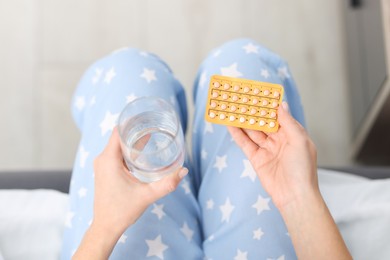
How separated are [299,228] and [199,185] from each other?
0.26 m

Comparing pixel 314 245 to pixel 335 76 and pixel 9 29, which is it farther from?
pixel 9 29

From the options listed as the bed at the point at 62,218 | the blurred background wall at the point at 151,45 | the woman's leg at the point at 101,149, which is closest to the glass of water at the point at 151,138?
Result: the woman's leg at the point at 101,149

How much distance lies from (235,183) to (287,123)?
A: 0.16m

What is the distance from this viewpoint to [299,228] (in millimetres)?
638

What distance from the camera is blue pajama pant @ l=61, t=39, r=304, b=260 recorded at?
0.72 metres

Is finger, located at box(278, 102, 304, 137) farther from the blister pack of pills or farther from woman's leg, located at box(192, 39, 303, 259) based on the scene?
woman's leg, located at box(192, 39, 303, 259)

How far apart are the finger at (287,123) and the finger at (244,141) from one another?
60mm

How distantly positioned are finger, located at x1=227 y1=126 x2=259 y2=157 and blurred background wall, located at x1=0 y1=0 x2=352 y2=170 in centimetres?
65

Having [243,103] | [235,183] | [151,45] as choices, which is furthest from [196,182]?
[151,45]

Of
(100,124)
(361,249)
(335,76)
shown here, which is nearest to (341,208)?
(361,249)

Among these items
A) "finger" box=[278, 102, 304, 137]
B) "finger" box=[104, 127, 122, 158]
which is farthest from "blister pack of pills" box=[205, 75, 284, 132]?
"finger" box=[104, 127, 122, 158]

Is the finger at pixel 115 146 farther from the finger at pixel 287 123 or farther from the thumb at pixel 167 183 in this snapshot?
the finger at pixel 287 123

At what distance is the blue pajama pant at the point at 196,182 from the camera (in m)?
0.72

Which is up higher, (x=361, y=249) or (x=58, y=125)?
(x=361, y=249)
